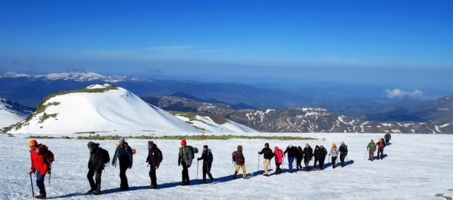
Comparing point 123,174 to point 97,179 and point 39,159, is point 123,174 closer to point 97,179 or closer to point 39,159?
point 97,179

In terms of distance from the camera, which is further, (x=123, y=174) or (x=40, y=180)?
(x=123, y=174)

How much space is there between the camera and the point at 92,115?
210 ft

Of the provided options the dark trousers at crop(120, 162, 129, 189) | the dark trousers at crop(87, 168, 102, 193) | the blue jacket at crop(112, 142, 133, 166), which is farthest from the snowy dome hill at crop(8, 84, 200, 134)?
the dark trousers at crop(87, 168, 102, 193)

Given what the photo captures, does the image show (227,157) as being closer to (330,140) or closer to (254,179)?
(254,179)

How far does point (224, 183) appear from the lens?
1911 cm

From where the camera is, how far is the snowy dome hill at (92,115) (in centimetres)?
5894

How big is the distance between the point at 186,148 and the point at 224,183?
3.23 m

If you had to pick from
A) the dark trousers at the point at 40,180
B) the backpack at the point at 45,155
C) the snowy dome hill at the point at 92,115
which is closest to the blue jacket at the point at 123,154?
the backpack at the point at 45,155

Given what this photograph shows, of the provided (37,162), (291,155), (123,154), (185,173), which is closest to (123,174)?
(123,154)

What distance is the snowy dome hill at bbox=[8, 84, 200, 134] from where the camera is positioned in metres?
58.9

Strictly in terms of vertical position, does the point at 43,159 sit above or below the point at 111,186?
above

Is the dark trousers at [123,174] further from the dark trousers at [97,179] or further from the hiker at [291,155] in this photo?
the hiker at [291,155]

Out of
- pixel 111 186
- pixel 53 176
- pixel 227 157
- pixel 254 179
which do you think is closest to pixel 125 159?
pixel 111 186

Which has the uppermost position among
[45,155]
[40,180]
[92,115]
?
[92,115]
